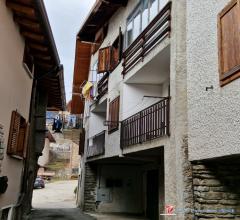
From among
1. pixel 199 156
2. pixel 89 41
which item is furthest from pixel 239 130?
pixel 89 41

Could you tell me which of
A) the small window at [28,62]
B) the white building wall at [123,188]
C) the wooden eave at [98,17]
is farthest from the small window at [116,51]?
the white building wall at [123,188]

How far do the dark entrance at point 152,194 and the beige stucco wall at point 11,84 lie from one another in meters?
6.42

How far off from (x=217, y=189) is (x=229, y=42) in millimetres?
2863

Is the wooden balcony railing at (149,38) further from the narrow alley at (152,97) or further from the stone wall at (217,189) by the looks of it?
the stone wall at (217,189)

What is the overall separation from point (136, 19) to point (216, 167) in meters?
7.28

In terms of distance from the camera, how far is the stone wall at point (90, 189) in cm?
1770

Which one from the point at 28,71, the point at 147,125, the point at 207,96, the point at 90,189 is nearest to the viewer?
the point at 207,96

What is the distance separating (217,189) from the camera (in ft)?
22.5

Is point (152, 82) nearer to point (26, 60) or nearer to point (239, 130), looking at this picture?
point (26, 60)

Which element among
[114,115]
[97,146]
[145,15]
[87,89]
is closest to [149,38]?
[145,15]

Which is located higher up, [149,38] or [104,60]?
[104,60]

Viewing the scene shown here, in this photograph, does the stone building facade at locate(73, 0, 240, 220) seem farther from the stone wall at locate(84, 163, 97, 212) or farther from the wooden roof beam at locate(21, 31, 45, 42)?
the wooden roof beam at locate(21, 31, 45, 42)

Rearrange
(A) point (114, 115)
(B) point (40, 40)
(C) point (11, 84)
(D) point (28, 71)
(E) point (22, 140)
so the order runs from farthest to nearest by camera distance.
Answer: (A) point (114, 115) < (D) point (28, 71) < (E) point (22, 140) < (B) point (40, 40) < (C) point (11, 84)

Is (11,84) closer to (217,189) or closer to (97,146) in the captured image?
(217,189)
